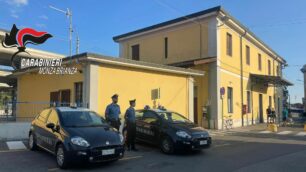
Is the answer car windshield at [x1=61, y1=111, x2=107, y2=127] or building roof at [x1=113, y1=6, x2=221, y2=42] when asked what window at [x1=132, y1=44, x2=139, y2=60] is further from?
car windshield at [x1=61, y1=111, x2=107, y2=127]

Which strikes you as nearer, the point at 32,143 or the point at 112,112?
the point at 32,143

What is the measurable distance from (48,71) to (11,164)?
900cm

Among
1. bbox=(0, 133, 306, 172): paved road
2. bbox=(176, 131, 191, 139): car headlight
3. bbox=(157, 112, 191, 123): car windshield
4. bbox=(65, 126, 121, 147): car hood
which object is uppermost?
bbox=(157, 112, 191, 123): car windshield

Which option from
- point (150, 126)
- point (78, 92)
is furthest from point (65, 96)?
point (150, 126)

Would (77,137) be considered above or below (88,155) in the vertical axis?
above

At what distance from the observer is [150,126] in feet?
38.8

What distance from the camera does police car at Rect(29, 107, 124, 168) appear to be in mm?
7824

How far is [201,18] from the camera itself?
22516mm

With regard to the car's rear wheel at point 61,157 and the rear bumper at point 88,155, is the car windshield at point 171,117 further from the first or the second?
the car's rear wheel at point 61,157

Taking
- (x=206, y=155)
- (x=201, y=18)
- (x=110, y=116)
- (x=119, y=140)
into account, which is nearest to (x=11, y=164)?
(x=119, y=140)

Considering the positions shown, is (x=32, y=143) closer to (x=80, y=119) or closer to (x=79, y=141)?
(x=80, y=119)

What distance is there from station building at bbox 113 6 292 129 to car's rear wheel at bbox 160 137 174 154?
10.6 metres

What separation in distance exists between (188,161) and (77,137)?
3362 millimetres

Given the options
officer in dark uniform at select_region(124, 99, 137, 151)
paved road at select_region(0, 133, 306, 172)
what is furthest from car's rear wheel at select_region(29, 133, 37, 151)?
officer in dark uniform at select_region(124, 99, 137, 151)
